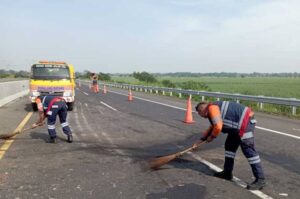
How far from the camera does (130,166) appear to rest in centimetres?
748

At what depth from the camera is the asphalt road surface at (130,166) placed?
590cm

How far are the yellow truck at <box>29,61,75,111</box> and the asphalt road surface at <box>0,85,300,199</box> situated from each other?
5922 millimetres

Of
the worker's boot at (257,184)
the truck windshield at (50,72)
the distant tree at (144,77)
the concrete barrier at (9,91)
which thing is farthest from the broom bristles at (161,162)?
the distant tree at (144,77)

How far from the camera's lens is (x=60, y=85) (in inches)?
725

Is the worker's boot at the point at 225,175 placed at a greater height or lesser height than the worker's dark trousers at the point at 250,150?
lesser

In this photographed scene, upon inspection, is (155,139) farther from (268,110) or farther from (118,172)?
(268,110)

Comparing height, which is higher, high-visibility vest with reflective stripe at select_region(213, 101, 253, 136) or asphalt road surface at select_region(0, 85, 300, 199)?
high-visibility vest with reflective stripe at select_region(213, 101, 253, 136)

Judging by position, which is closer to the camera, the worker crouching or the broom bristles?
the broom bristles

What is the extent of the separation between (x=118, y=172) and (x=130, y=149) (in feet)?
7.08

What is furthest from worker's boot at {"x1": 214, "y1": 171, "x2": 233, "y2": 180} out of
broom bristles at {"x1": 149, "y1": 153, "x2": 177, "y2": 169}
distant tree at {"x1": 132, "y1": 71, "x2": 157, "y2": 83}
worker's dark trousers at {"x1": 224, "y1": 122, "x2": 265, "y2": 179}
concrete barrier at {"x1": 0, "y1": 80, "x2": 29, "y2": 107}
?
distant tree at {"x1": 132, "y1": 71, "x2": 157, "y2": 83}

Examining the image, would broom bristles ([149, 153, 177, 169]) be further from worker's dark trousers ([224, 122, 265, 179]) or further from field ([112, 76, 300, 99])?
field ([112, 76, 300, 99])

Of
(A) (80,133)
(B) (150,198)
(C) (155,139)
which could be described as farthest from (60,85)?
(B) (150,198)

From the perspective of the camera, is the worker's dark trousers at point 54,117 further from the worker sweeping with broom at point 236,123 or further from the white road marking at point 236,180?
the worker sweeping with broom at point 236,123

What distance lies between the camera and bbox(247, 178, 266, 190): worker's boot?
19.7 ft
